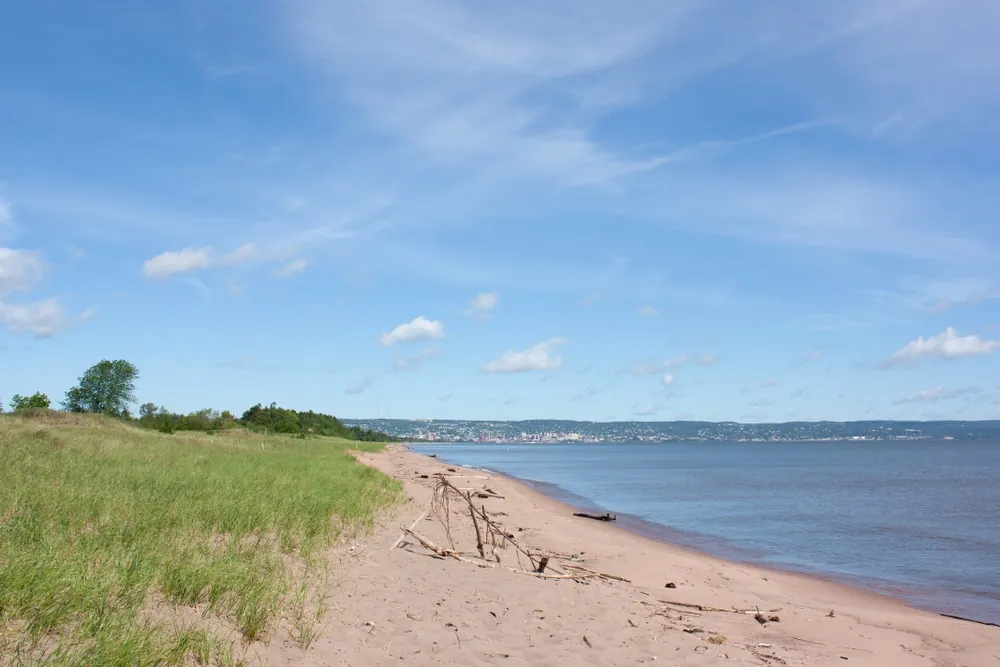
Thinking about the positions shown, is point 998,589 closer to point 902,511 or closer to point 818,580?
point 818,580

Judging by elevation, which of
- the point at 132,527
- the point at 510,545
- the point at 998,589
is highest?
the point at 132,527

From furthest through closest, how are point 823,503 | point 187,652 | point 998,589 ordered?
point 823,503 → point 998,589 → point 187,652

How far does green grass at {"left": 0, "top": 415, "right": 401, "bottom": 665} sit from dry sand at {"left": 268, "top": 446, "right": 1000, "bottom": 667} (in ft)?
2.22

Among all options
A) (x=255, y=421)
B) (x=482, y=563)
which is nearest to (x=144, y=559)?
(x=482, y=563)

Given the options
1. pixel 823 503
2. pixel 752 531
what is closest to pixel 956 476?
pixel 823 503

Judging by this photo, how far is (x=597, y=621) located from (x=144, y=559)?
6.24 meters

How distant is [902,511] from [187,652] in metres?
41.3

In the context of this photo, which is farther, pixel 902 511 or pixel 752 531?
pixel 902 511

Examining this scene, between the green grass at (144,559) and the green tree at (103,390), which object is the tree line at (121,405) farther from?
the green grass at (144,559)

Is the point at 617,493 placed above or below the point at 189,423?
below

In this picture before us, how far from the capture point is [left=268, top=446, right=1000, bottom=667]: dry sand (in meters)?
8.19

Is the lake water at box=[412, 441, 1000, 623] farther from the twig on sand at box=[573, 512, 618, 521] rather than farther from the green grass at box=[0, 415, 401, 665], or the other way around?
the green grass at box=[0, 415, 401, 665]

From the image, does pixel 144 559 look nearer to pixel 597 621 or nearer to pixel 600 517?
pixel 597 621

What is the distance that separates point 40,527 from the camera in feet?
28.0
